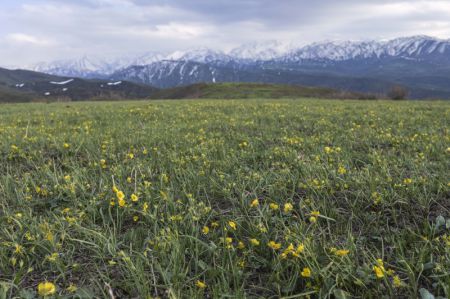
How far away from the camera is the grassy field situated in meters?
2.83

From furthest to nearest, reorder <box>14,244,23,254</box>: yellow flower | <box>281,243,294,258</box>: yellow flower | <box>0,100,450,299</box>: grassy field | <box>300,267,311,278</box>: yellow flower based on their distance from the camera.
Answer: <box>14,244,23,254</box>: yellow flower < <box>281,243,294,258</box>: yellow flower < <box>0,100,450,299</box>: grassy field < <box>300,267,311,278</box>: yellow flower

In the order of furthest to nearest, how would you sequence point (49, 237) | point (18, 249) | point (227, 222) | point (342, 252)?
point (227, 222)
point (49, 237)
point (18, 249)
point (342, 252)

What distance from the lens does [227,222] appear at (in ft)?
12.5

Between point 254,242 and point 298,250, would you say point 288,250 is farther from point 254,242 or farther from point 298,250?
point 254,242

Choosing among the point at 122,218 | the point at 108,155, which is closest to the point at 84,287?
the point at 122,218

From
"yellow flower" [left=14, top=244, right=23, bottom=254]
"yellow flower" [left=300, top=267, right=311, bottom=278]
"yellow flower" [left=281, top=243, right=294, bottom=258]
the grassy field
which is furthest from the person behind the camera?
"yellow flower" [left=14, top=244, right=23, bottom=254]

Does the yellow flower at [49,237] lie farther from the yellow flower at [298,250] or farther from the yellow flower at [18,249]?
the yellow flower at [298,250]

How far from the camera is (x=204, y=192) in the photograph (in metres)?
4.64

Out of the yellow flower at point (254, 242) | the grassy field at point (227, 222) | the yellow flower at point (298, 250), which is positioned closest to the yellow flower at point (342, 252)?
the grassy field at point (227, 222)

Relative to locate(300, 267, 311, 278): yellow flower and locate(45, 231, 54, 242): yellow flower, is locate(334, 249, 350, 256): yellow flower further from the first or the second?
locate(45, 231, 54, 242): yellow flower

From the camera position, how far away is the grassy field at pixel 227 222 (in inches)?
111

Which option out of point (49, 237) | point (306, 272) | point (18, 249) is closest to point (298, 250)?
point (306, 272)

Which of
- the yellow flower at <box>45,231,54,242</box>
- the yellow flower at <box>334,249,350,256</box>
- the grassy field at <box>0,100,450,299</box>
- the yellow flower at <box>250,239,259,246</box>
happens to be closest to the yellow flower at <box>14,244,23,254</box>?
the grassy field at <box>0,100,450,299</box>

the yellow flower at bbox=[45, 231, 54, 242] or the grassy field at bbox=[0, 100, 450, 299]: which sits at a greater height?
the yellow flower at bbox=[45, 231, 54, 242]
